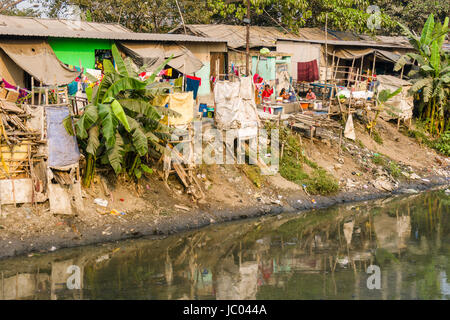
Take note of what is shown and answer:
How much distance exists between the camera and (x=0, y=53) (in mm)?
14273

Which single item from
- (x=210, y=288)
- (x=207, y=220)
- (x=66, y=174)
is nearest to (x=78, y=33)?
(x=66, y=174)

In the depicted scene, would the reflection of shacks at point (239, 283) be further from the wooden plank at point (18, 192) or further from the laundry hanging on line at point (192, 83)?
the laundry hanging on line at point (192, 83)

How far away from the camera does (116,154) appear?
12.0m

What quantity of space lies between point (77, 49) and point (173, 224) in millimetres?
6195

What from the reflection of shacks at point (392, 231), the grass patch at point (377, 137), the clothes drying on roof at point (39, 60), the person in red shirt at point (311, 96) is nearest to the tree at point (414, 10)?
the person in red shirt at point (311, 96)

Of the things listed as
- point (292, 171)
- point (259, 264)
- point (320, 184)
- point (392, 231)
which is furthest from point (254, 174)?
point (259, 264)

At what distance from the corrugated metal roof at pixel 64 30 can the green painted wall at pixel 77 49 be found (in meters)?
0.26

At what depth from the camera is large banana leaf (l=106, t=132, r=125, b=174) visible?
11922 mm

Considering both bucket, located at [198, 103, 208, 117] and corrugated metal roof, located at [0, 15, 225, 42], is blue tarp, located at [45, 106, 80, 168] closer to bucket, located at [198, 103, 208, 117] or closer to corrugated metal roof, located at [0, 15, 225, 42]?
corrugated metal roof, located at [0, 15, 225, 42]

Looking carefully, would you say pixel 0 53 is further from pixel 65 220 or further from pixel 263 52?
pixel 263 52

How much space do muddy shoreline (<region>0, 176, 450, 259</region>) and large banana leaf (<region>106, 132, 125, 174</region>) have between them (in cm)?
129

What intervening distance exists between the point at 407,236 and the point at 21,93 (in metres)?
9.71

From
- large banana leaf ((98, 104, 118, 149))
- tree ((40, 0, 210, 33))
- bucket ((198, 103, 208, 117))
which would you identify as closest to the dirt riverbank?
large banana leaf ((98, 104, 118, 149))

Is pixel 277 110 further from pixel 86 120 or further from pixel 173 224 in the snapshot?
pixel 86 120
